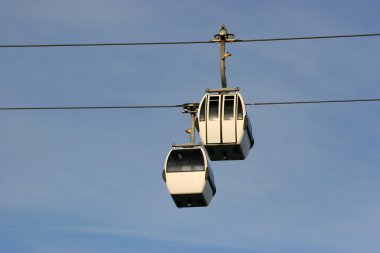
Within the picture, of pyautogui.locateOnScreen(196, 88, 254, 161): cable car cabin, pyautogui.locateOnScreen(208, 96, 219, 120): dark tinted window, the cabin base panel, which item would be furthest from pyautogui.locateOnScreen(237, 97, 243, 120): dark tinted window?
the cabin base panel

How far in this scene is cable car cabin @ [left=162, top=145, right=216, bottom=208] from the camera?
41781 mm

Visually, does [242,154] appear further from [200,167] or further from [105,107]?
[105,107]

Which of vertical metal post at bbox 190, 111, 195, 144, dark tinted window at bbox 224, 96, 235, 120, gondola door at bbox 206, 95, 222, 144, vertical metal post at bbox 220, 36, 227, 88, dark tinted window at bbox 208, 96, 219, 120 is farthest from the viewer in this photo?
vertical metal post at bbox 190, 111, 195, 144

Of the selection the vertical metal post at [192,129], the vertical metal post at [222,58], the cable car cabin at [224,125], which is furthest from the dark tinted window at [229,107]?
the vertical metal post at [192,129]

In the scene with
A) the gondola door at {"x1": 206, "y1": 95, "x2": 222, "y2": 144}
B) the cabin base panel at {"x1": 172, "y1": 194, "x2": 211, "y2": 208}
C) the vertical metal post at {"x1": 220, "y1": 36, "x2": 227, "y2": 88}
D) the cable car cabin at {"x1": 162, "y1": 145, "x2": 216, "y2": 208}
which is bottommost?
the cabin base panel at {"x1": 172, "y1": 194, "x2": 211, "y2": 208}

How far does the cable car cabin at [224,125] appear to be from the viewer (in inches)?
1630

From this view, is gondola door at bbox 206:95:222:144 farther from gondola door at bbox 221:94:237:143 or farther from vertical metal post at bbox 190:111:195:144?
vertical metal post at bbox 190:111:195:144

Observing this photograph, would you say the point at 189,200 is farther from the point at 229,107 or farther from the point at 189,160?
the point at 229,107

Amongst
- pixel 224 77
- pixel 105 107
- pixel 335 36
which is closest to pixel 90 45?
pixel 105 107

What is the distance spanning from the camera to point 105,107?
130ft

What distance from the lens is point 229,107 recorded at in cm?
4231

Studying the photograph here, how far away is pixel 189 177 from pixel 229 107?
2.97 metres

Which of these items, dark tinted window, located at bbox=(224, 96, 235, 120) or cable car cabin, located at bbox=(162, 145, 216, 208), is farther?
dark tinted window, located at bbox=(224, 96, 235, 120)

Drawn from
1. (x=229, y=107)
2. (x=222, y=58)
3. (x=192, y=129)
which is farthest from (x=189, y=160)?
(x=222, y=58)
